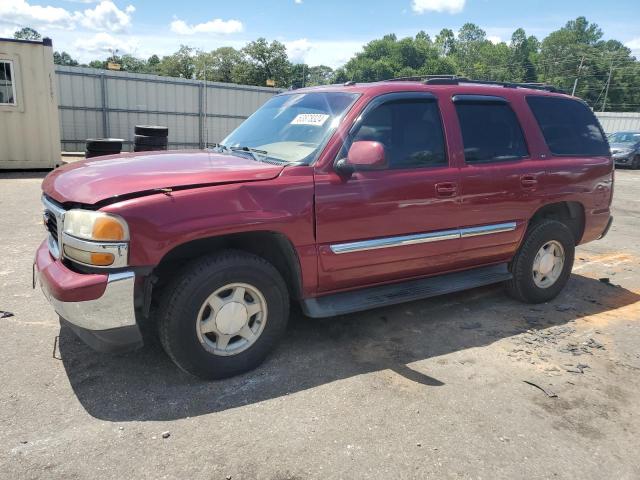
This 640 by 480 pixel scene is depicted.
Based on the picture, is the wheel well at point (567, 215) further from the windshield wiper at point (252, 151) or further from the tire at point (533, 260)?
the windshield wiper at point (252, 151)

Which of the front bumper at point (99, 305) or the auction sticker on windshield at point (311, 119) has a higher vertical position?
the auction sticker on windshield at point (311, 119)

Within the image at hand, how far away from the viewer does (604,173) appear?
201 inches

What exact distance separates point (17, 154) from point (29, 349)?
10116 mm

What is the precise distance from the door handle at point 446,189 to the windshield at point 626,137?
2284cm

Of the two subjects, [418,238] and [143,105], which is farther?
[143,105]

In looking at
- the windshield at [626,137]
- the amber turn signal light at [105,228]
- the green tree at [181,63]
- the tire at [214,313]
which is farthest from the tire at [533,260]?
the green tree at [181,63]

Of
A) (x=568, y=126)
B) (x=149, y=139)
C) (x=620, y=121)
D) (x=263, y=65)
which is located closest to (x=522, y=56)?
(x=263, y=65)

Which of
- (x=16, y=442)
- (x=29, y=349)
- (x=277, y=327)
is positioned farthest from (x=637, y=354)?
(x=29, y=349)

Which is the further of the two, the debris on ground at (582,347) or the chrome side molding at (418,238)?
the debris on ground at (582,347)

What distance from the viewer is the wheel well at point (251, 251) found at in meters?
3.16

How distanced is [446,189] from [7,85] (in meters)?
11.4

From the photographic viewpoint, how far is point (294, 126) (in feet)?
12.9

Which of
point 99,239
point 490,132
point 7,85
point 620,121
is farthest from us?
point 620,121

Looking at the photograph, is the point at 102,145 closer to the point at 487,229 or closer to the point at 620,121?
the point at 487,229
